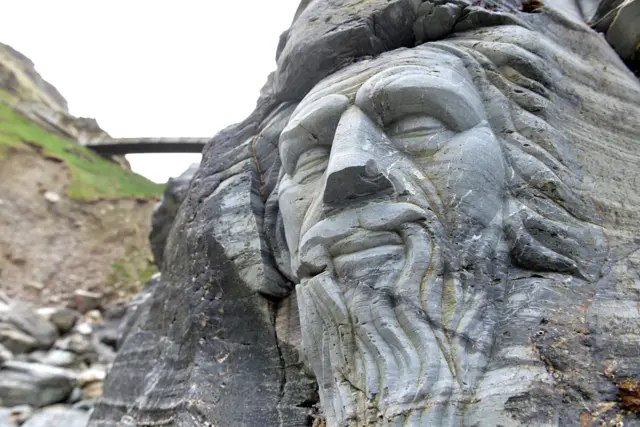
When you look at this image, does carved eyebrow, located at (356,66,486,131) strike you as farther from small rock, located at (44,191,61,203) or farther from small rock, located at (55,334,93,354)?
small rock, located at (44,191,61,203)

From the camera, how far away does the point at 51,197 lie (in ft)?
39.1

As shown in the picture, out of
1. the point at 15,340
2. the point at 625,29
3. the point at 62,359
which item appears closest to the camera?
the point at 625,29

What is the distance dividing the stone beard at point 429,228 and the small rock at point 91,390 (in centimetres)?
552

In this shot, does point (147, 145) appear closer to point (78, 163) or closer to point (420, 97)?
point (78, 163)

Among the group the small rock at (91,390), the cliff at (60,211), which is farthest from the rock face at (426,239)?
the cliff at (60,211)

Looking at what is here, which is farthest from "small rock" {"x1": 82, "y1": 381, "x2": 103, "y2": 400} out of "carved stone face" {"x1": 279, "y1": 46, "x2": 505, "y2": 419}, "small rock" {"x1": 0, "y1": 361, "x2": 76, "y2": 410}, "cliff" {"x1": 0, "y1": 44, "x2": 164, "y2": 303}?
"carved stone face" {"x1": 279, "y1": 46, "x2": 505, "y2": 419}

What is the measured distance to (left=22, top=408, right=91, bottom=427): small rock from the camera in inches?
204

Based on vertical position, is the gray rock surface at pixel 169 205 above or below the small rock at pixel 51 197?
below

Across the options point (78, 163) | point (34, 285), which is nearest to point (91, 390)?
point (34, 285)

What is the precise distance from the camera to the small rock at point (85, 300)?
399 inches

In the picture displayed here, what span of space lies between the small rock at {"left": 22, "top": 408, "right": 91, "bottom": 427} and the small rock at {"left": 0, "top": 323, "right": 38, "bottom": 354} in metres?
1.94

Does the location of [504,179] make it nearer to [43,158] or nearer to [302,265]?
[302,265]

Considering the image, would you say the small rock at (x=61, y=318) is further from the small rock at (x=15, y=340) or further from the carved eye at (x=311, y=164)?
the carved eye at (x=311, y=164)

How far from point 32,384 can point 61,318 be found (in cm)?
274
